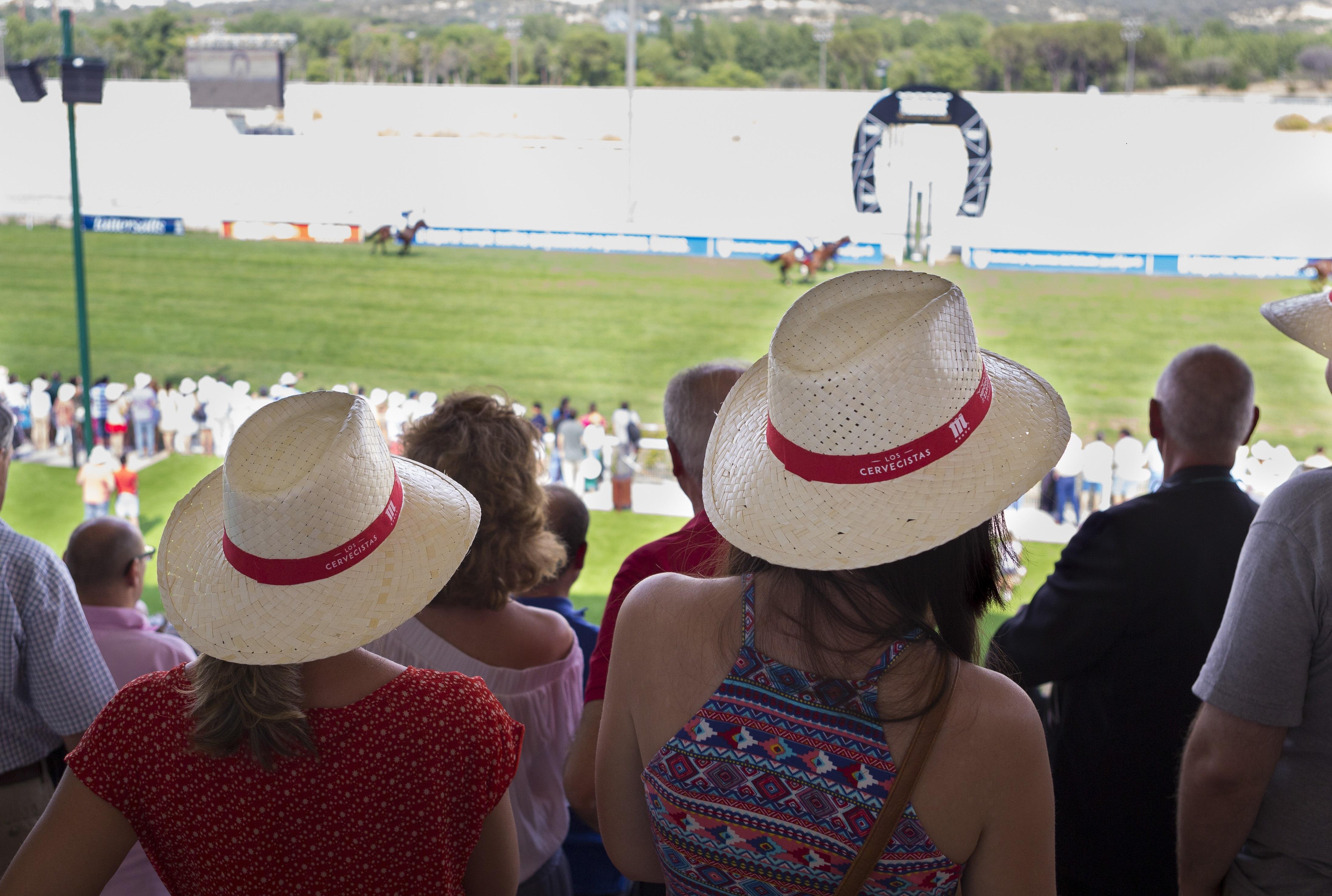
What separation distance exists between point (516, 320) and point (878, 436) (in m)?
10.0

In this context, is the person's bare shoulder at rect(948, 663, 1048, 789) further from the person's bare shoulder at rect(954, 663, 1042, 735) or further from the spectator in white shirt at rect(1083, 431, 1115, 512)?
the spectator in white shirt at rect(1083, 431, 1115, 512)

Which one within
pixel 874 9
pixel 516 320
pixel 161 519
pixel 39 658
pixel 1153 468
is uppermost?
pixel 874 9

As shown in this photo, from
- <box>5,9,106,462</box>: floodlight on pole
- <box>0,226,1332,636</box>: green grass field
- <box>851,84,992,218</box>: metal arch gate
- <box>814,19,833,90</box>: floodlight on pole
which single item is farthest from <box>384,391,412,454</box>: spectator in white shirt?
<box>814,19,833,90</box>: floodlight on pole

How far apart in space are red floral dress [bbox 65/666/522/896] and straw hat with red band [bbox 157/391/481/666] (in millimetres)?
86

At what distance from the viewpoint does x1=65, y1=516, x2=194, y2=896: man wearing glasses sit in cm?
252

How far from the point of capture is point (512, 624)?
180 centimetres

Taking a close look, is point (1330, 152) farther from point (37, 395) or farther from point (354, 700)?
point (37, 395)

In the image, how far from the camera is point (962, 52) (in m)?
8.51

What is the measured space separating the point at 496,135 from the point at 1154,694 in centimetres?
899

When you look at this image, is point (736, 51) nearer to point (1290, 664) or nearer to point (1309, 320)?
point (1309, 320)

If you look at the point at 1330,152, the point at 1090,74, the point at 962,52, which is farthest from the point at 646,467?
the point at 1330,152

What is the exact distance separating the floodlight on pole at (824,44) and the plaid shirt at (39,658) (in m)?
8.10

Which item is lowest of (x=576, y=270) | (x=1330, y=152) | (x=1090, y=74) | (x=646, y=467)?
(x=646, y=467)

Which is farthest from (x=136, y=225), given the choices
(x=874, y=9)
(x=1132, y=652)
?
(x=1132, y=652)
